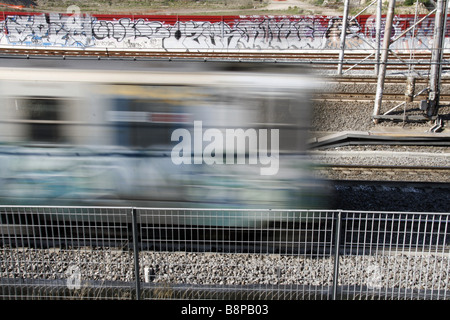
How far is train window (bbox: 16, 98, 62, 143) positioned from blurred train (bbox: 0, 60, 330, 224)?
0.01m

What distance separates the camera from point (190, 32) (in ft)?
91.4

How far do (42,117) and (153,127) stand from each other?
1564 mm

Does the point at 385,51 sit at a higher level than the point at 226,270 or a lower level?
higher

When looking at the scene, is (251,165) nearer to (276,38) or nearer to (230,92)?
(230,92)

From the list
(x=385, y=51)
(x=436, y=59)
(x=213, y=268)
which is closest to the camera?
(x=213, y=268)

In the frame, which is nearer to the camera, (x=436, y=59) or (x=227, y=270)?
(x=227, y=270)

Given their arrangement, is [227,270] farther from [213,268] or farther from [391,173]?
[391,173]

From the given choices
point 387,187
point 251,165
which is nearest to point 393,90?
point 387,187

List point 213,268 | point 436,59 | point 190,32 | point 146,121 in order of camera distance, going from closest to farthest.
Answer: point 213,268, point 146,121, point 436,59, point 190,32

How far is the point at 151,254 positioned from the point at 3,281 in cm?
181

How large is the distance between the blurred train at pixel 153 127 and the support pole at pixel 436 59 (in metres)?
9.06

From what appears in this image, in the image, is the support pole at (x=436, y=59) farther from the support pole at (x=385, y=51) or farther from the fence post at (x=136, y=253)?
the fence post at (x=136, y=253)

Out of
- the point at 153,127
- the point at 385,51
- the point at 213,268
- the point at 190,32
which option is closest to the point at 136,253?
the point at 213,268

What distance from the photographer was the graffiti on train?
89.7 feet
